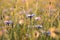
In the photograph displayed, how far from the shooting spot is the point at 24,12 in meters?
1.41

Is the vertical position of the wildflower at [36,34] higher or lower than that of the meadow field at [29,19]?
lower

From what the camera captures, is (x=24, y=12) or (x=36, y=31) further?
(x=24, y=12)

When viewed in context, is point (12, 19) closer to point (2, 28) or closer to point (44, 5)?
point (2, 28)

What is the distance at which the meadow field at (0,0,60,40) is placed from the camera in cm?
129

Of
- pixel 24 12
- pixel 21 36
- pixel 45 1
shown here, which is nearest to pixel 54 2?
pixel 45 1

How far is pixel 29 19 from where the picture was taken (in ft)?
4.46

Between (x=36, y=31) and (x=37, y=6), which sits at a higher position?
(x=37, y=6)

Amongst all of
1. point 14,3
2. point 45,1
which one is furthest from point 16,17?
point 45,1

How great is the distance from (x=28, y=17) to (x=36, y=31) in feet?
0.34

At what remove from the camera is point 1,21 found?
4.50 feet

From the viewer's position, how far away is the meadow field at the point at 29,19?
1.29m

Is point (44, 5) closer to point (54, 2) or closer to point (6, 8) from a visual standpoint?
point (54, 2)

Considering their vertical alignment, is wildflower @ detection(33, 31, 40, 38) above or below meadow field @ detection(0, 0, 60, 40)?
below

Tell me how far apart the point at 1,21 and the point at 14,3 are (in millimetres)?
176
